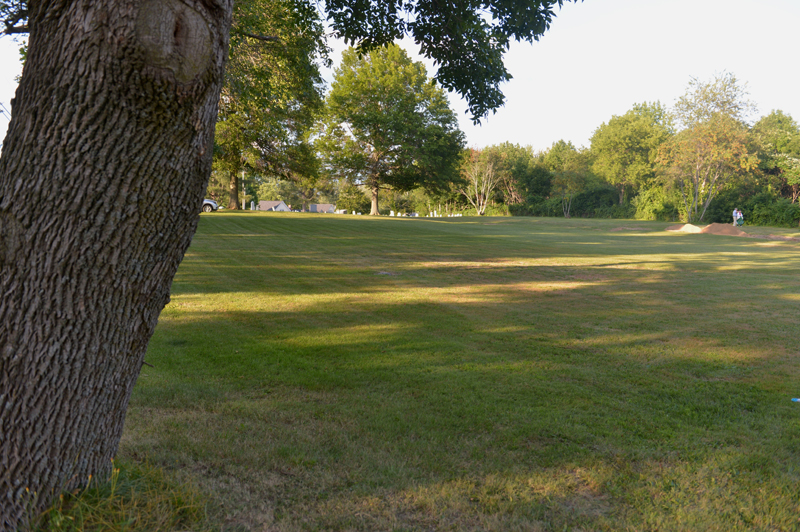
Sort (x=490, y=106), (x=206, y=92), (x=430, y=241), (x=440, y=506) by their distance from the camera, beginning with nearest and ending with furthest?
(x=206, y=92)
(x=440, y=506)
(x=490, y=106)
(x=430, y=241)

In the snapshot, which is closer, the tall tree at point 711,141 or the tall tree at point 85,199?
the tall tree at point 85,199

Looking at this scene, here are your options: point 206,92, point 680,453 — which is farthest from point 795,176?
point 206,92

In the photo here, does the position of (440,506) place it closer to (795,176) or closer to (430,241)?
(430,241)

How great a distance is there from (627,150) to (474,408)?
211 ft

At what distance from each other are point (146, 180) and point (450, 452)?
2681 mm

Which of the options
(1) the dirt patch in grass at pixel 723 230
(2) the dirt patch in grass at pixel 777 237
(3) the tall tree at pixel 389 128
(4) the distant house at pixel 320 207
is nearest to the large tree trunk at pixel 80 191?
(2) the dirt patch in grass at pixel 777 237

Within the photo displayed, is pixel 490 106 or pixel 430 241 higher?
pixel 490 106

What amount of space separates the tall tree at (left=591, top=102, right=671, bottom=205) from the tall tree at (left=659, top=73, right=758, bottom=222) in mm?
13385

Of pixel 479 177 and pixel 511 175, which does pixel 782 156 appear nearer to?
pixel 511 175

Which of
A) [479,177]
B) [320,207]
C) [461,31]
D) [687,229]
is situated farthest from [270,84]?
[320,207]

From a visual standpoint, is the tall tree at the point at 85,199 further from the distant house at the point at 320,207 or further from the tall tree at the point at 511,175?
the distant house at the point at 320,207

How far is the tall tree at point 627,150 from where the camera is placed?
5662 cm

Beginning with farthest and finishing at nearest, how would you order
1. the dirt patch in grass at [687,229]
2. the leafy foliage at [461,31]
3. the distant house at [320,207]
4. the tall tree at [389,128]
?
the distant house at [320,207]
the tall tree at [389,128]
the dirt patch in grass at [687,229]
the leafy foliage at [461,31]

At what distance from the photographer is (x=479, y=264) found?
1482 centimetres
